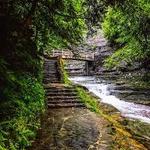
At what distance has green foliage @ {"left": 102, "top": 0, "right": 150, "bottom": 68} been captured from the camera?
10959mm

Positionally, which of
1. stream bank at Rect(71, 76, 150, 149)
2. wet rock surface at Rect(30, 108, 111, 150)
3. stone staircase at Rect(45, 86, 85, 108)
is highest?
stone staircase at Rect(45, 86, 85, 108)

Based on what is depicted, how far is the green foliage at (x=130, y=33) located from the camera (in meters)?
11.0

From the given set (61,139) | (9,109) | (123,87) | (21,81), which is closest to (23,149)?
(9,109)

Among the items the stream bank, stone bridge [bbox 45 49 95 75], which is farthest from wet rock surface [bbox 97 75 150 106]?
stone bridge [bbox 45 49 95 75]

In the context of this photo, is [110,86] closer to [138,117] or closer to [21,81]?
[138,117]

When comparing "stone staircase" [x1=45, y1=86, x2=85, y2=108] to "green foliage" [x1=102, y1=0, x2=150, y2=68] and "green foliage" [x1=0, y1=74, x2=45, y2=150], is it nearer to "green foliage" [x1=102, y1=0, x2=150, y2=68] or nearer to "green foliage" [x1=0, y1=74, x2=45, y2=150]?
"green foliage" [x1=0, y1=74, x2=45, y2=150]

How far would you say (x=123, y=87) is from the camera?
84.0 feet

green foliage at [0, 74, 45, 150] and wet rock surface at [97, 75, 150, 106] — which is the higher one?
green foliage at [0, 74, 45, 150]

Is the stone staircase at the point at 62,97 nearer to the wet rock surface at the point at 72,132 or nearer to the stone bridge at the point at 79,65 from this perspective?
the wet rock surface at the point at 72,132

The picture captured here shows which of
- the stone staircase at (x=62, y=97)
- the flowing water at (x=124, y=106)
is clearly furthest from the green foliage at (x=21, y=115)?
the flowing water at (x=124, y=106)

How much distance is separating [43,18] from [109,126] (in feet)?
13.6

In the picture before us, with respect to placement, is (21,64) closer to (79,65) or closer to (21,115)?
(21,115)

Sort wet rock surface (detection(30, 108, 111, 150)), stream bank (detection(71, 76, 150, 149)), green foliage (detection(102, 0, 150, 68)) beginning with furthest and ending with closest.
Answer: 1. stream bank (detection(71, 76, 150, 149))
2. green foliage (detection(102, 0, 150, 68))
3. wet rock surface (detection(30, 108, 111, 150))

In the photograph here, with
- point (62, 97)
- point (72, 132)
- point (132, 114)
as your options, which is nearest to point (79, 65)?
point (132, 114)
